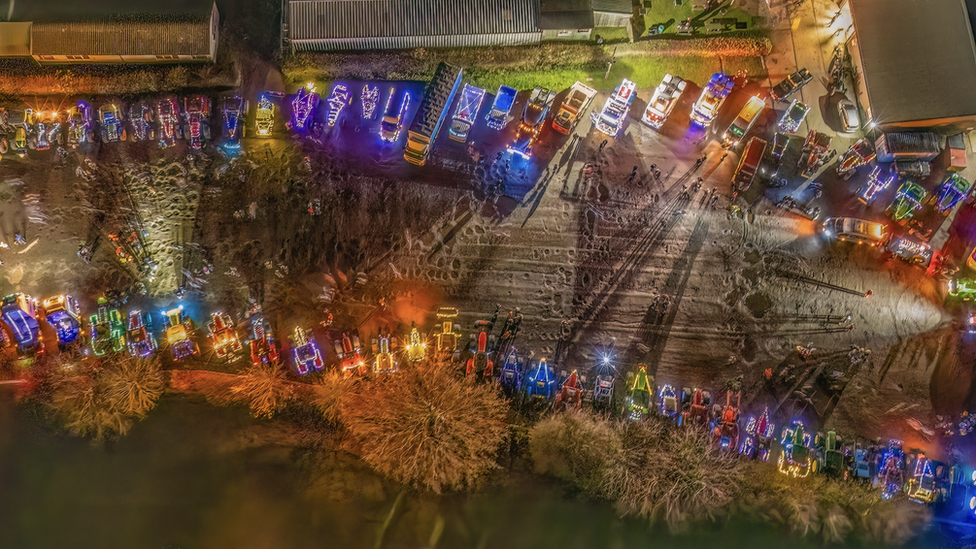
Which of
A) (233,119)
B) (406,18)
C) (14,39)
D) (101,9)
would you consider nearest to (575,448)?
(406,18)

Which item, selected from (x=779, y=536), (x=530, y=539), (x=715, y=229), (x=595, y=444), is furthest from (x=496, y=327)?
(x=779, y=536)

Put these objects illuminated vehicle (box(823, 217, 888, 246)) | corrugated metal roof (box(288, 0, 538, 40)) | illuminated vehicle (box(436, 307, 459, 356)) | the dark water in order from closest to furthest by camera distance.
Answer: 1. the dark water
2. illuminated vehicle (box(436, 307, 459, 356))
3. illuminated vehicle (box(823, 217, 888, 246))
4. corrugated metal roof (box(288, 0, 538, 40))

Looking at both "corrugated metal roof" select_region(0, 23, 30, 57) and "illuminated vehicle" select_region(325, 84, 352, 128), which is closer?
"corrugated metal roof" select_region(0, 23, 30, 57)

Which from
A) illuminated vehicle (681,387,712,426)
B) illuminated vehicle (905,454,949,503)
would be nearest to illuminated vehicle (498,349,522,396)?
illuminated vehicle (681,387,712,426)

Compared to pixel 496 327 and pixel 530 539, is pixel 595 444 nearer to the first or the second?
pixel 530 539

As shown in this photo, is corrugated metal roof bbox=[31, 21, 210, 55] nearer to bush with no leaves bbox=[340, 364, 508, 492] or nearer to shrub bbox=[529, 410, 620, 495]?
bush with no leaves bbox=[340, 364, 508, 492]

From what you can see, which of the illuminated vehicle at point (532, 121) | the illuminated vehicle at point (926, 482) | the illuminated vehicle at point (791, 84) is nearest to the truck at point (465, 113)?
the illuminated vehicle at point (532, 121)

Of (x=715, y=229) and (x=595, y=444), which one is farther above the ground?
(x=715, y=229)
